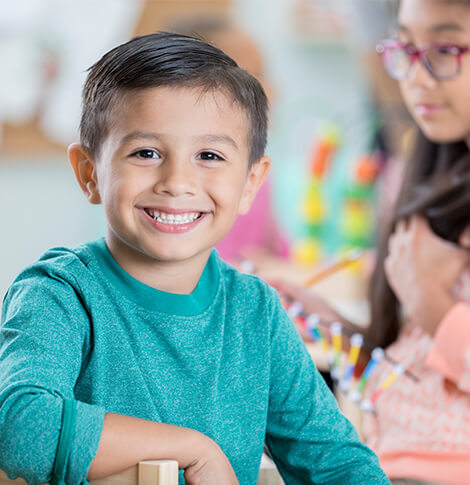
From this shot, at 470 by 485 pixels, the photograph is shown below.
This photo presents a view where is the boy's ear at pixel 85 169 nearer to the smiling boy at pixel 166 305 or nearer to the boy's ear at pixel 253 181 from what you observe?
the smiling boy at pixel 166 305

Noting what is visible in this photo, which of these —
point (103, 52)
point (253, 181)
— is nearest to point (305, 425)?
point (253, 181)

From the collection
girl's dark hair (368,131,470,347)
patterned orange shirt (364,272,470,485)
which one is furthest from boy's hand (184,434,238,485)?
girl's dark hair (368,131,470,347)

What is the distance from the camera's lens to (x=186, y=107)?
783mm

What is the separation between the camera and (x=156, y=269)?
33.2 inches

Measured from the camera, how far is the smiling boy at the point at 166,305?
727 millimetres

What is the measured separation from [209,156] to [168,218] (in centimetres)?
8

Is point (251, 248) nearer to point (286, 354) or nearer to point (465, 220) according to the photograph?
point (465, 220)

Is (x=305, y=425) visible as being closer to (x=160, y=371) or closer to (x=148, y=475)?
A: (x=160, y=371)

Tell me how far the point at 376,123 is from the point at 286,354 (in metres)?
2.19

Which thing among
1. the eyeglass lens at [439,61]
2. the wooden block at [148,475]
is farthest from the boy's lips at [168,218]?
the eyeglass lens at [439,61]

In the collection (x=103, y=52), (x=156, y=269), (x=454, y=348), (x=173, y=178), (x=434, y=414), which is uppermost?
(x=103, y=52)

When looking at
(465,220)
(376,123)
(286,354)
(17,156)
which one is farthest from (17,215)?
(286,354)

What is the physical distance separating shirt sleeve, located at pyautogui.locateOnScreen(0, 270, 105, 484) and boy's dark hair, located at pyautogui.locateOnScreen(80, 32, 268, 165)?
0.18 m

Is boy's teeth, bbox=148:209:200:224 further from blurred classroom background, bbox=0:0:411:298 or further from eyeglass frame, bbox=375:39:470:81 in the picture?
blurred classroom background, bbox=0:0:411:298
